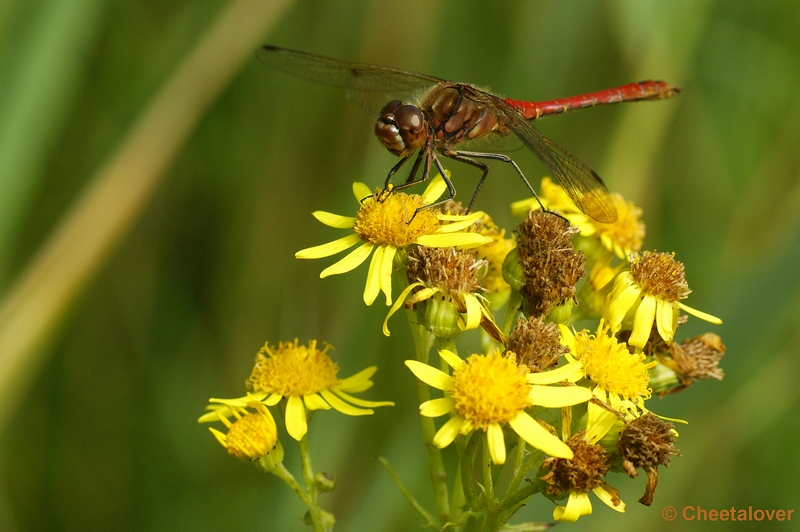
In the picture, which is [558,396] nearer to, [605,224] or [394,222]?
[394,222]

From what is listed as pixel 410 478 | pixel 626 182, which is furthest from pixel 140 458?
pixel 626 182

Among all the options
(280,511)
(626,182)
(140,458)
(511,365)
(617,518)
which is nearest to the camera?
(511,365)

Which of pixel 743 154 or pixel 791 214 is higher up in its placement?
pixel 743 154

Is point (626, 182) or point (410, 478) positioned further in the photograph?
point (626, 182)

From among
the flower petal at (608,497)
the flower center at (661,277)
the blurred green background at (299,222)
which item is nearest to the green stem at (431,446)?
the flower petal at (608,497)

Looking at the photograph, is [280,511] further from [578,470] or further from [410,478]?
[578,470]

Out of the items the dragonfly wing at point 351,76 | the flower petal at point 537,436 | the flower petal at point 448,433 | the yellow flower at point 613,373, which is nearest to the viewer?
the flower petal at point 537,436

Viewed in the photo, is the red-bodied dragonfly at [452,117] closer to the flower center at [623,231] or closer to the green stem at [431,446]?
the flower center at [623,231]
